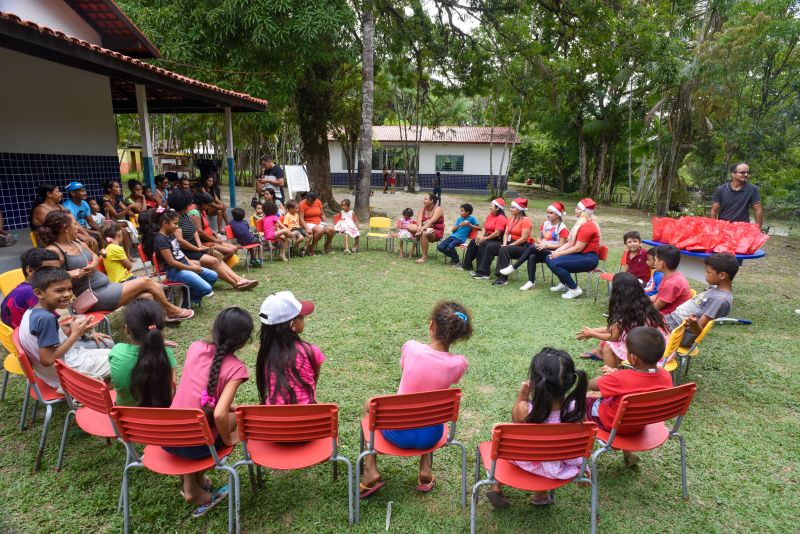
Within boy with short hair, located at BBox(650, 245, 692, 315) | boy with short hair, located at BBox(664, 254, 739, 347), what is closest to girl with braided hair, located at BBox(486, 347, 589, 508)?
boy with short hair, located at BBox(664, 254, 739, 347)

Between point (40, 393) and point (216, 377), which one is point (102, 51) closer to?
point (40, 393)

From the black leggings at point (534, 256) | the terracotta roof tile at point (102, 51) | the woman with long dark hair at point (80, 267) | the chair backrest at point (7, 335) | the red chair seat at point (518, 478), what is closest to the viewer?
the red chair seat at point (518, 478)

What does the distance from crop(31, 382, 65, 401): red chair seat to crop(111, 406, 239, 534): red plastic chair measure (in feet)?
3.10

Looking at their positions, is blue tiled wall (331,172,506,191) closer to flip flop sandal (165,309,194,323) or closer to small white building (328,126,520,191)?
small white building (328,126,520,191)

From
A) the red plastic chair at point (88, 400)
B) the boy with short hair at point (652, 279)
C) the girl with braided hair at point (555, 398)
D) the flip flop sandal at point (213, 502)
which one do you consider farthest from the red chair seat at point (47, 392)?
the boy with short hair at point (652, 279)

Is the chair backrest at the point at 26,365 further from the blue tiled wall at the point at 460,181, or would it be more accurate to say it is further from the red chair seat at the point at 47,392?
the blue tiled wall at the point at 460,181

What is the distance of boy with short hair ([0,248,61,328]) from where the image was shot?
11.6 feet

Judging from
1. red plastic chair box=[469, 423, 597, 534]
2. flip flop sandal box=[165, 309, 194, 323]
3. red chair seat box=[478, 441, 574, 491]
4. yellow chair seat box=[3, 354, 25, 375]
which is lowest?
flip flop sandal box=[165, 309, 194, 323]

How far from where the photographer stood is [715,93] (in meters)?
16.0

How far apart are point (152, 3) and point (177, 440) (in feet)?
37.6

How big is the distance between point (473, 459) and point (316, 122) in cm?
1299

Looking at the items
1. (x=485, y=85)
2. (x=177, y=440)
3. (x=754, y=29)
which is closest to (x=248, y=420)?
(x=177, y=440)

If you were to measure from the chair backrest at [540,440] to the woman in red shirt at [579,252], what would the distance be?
5.01m

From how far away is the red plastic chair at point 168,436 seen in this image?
7.54 feet
